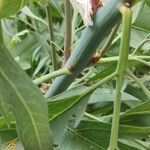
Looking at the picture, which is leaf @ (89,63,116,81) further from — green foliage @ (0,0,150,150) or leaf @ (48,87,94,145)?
leaf @ (48,87,94,145)

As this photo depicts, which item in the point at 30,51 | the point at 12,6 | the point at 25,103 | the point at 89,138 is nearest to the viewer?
the point at 25,103

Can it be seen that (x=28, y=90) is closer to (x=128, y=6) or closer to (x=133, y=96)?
(x=128, y=6)

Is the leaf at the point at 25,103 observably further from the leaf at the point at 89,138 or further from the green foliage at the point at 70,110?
the leaf at the point at 89,138

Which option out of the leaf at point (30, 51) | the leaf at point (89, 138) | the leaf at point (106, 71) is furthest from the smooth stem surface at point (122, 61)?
the leaf at point (30, 51)

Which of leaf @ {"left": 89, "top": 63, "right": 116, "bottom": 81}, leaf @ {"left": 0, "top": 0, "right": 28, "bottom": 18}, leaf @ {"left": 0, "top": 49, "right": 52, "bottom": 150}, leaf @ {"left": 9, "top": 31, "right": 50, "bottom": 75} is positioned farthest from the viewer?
leaf @ {"left": 9, "top": 31, "right": 50, "bottom": 75}

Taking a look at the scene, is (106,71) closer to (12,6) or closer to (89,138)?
(89,138)

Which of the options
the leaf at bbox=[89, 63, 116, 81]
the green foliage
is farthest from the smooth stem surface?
the leaf at bbox=[89, 63, 116, 81]

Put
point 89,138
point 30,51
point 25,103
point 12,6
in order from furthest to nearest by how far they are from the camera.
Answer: point 30,51, point 89,138, point 12,6, point 25,103

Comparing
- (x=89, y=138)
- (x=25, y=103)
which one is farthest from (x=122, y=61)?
(x=89, y=138)
